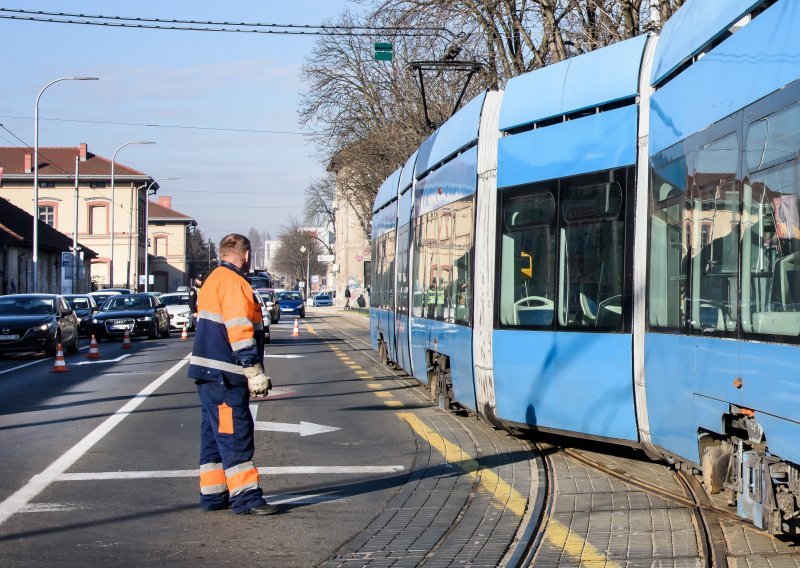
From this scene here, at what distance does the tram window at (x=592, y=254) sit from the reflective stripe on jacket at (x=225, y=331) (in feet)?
9.04

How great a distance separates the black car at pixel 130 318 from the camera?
3725cm

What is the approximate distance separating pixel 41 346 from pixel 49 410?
13072 millimetres

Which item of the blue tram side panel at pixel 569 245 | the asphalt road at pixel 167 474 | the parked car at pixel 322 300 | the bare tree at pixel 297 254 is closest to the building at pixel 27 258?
the parked car at pixel 322 300

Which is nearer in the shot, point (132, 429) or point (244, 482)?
point (244, 482)

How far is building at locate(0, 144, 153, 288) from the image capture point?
96000 mm

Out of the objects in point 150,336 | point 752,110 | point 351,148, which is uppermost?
point 351,148

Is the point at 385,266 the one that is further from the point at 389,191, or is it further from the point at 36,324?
the point at 36,324

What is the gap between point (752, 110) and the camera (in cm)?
656

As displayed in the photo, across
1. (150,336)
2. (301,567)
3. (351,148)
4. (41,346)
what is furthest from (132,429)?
(351,148)

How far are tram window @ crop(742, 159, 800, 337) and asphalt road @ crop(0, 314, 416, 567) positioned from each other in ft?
8.82

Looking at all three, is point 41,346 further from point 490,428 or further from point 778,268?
point 778,268

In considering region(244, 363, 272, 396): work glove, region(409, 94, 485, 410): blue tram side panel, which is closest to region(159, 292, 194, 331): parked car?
region(409, 94, 485, 410): blue tram side panel

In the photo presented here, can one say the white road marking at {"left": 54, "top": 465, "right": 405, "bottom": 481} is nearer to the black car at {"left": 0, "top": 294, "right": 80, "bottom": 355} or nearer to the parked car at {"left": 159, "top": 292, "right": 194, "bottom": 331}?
the black car at {"left": 0, "top": 294, "right": 80, "bottom": 355}

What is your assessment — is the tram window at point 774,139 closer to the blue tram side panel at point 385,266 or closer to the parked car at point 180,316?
the blue tram side panel at point 385,266
